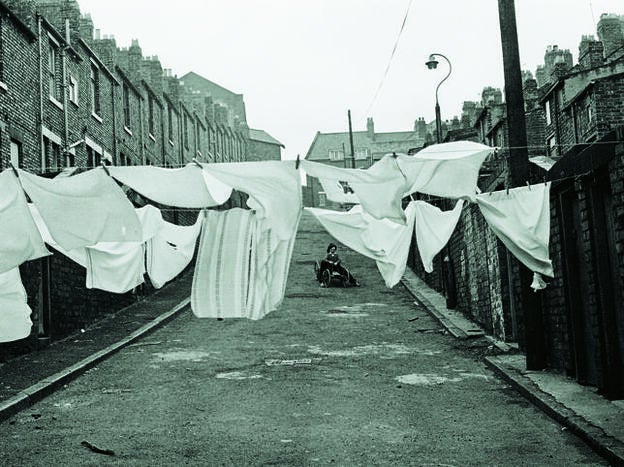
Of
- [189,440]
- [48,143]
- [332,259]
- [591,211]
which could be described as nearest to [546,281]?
[591,211]

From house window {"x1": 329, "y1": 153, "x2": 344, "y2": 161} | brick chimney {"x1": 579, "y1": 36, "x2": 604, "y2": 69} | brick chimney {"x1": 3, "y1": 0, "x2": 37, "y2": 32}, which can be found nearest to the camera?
brick chimney {"x1": 3, "y1": 0, "x2": 37, "y2": 32}

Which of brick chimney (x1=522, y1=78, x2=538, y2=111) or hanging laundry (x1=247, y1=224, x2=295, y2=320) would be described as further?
brick chimney (x1=522, y1=78, x2=538, y2=111)

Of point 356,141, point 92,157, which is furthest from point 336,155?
point 92,157

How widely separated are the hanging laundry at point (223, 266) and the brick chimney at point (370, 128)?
8057 cm

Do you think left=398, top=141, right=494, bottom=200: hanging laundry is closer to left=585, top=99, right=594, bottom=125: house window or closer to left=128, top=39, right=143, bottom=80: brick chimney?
left=585, top=99, right=594, bottom=125: house window

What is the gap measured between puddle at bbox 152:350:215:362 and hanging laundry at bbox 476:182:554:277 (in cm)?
710

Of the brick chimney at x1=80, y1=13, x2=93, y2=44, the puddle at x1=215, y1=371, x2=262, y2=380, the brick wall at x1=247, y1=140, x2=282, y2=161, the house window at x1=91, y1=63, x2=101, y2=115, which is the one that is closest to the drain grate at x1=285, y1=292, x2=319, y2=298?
the house window at x1=91, y1=63, x2=101, y2=115

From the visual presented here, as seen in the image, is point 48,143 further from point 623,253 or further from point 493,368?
point 623,253

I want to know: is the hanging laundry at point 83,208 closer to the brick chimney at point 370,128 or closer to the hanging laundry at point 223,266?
the hanging laundry at point 223,266

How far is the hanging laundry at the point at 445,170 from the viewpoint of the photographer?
7.35m

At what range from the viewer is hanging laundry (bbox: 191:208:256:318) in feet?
25.1

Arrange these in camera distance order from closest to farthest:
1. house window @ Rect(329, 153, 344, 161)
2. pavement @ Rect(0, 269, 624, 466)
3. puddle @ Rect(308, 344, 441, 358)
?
pavement @ Rect(0, 269, 624, 466) → puddle @ Rect(308, 344, 441, 358) → house window @ Rect(329, 153, 344, 161)

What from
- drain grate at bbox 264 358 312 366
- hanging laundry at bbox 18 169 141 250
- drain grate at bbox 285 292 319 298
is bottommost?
drain grate at bbox 264 358 312 366

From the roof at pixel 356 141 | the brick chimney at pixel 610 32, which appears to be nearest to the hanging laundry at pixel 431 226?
the brick chimney at pixel 610 32
